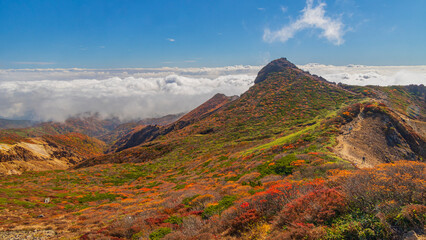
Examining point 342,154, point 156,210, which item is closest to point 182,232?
point 156,210

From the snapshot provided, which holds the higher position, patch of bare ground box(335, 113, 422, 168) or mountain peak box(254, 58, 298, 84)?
mountain peak box(254, 58, 298, 84)

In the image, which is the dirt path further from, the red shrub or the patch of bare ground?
the red shrub

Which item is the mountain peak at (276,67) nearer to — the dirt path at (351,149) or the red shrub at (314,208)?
the dirt path at (351,149)

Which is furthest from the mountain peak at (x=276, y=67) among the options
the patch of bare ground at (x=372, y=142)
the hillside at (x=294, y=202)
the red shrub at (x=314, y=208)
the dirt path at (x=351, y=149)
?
the red shrub at (x=314, y=208)

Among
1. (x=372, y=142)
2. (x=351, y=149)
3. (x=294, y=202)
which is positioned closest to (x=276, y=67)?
(x=372, y=142)

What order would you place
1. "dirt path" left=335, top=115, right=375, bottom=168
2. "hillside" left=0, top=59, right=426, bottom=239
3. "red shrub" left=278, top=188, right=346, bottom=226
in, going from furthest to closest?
"dirt path" left=335, top=115, right=375, bottom=168 → "red shrub" left=278, top=188, right=346, bottom=226 → "hillside" left=0, top=59, right=426, bottom=239

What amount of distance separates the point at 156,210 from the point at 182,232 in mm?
5761

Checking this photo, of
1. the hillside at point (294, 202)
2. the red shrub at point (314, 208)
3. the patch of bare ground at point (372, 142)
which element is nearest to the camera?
the hillside at point (294, 202)

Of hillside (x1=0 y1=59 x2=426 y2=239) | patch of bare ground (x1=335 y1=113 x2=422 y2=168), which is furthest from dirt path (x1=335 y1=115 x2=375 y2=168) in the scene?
hillside (x1=0 y1=59 x2=426 y2=239)

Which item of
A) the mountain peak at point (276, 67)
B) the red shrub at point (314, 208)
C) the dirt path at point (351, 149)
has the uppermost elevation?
the mountain peak at point (276, 67)

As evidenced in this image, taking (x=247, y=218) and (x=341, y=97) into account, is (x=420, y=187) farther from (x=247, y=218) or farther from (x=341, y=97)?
(x=341, y=97)

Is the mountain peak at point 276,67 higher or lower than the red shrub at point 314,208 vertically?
higher

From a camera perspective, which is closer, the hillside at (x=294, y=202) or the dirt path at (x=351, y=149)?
the hillside at (x=294, y=202)

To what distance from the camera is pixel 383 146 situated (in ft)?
82.7
